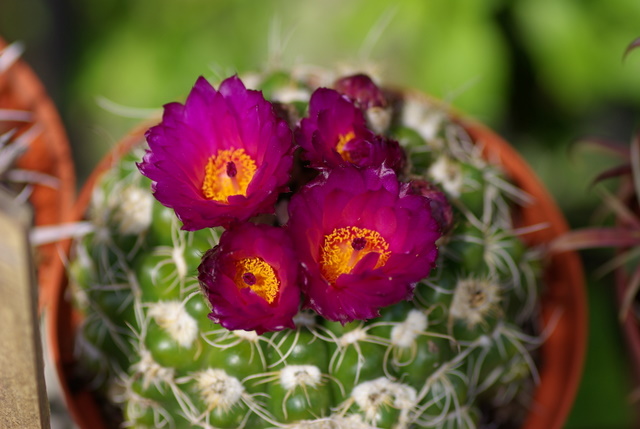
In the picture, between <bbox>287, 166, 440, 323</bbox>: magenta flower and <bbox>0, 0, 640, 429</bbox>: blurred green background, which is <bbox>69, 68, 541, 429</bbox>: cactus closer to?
<bbox>287, 166, 440, 323</bbox>: magenta flower

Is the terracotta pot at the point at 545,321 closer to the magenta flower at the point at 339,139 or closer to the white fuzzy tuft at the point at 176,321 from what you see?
the white fuzzy tuft at the point at 176,321

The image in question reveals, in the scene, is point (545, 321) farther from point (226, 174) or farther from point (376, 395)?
point (226, 174)

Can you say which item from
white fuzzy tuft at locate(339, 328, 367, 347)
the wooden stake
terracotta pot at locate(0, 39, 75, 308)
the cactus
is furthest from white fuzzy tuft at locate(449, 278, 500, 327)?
terracotta pot at locate(0, 39, 75, 308)

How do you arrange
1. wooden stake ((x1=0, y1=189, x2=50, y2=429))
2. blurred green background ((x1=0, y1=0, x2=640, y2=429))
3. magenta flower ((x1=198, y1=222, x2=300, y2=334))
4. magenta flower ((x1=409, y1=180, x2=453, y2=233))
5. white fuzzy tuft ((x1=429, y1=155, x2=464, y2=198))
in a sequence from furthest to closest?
blurred green background ((x1=0, y1=0, x2=640, y2=429)), white fuzzy tuft ((x1=429, y1=155, x2=464, y2=198)), magenta flower ((x1=409, y1=180, x2=453, y2=233)), magenta flower ((x1=198, y1=222, x2=300, y2=334)), wooden stake ((x1=0, y1=189, x2=50, y2=429))

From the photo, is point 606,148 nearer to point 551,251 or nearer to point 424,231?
point 551,251

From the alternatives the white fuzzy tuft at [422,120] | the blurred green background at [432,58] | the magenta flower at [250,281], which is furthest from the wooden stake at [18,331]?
the blurred green background at [432,58]

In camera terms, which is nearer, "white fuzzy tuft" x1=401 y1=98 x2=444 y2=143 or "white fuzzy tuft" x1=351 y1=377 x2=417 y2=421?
"white fuzzy tuft" x1=351 y1=377 x2=417 y2=421
